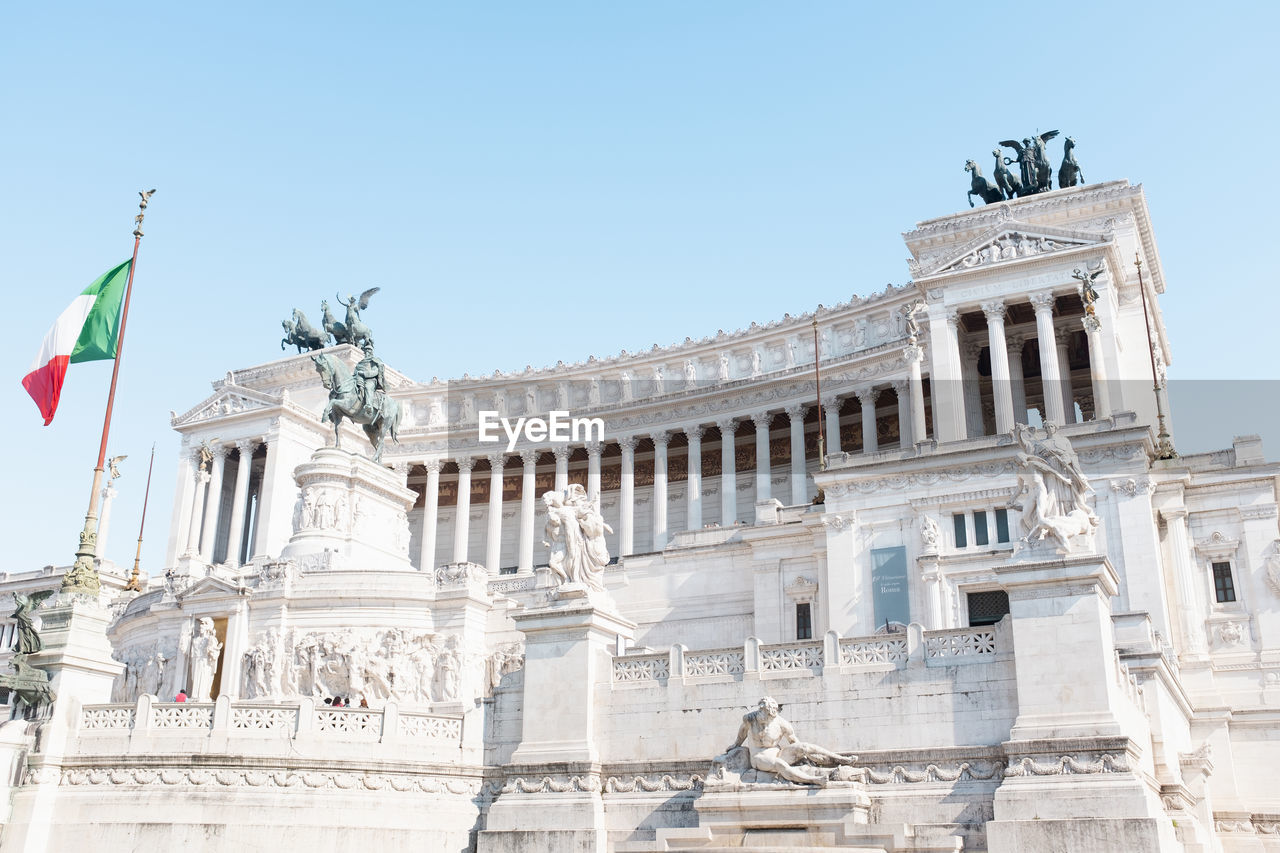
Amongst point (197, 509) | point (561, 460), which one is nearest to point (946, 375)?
point (561, 460)

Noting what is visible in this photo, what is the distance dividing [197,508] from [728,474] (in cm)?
3227

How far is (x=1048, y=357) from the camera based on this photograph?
53781mm

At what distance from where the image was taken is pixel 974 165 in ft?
205

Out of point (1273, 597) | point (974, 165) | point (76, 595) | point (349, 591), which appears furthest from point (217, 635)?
point (974, 165)

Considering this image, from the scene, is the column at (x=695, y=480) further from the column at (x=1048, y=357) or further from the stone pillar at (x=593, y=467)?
the column at (x=1048, y=357)

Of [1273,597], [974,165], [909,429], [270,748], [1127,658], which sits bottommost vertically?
[270,748]

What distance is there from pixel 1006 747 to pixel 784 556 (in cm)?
2374

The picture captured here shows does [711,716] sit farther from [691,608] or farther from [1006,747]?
[691,608]

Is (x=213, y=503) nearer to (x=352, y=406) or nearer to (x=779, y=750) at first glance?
(x=352, y=406)

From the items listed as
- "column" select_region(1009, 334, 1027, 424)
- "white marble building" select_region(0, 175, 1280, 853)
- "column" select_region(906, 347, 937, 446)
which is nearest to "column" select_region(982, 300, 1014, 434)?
"white marble building" select_region(0, 175, 1280, 853)

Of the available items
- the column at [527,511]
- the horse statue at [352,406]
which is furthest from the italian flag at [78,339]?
the column at [527,511]

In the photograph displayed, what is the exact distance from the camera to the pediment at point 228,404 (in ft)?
240

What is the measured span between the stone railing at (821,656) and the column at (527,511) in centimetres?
4252

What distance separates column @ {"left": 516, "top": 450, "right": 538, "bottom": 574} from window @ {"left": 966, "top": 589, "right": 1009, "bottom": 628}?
31795 millimetres
